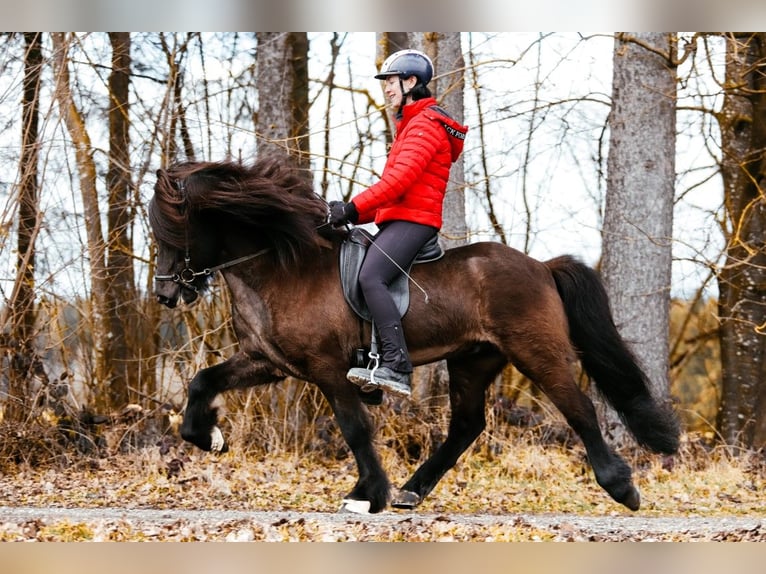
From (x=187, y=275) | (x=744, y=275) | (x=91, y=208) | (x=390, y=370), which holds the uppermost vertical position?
(x=91, y=208)

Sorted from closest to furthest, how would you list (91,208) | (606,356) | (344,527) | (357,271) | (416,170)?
(344,527) < (416,170) < (357,271) < (606,356) < (91,208)

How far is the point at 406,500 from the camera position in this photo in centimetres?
809

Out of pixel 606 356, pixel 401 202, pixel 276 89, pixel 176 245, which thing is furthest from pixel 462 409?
pixel 276 89

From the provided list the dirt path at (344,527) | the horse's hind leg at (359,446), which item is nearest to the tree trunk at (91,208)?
the dirt path at (344,527)

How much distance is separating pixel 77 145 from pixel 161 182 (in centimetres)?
451

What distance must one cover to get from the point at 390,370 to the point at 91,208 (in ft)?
20.5

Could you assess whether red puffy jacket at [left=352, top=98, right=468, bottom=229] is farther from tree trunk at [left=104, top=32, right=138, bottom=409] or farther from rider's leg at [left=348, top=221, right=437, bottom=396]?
tree trunk at [left=104, top=32, right=138, bottom=409]

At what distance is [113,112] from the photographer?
42.0ft

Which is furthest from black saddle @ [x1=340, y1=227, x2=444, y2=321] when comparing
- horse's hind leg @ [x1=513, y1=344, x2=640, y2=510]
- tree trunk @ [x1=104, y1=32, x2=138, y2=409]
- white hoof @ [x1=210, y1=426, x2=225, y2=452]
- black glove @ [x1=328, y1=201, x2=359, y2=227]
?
tree trunk @ [x1=104, y1=32, x2=138, y2=409]

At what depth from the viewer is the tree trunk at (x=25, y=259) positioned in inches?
431

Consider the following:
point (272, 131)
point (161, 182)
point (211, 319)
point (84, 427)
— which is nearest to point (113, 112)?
point (272, 131)

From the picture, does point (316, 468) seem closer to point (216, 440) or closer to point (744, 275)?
point (216, 440)

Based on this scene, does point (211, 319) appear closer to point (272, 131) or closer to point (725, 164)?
point (272, 131)

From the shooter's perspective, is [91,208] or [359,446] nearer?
[359,446]
